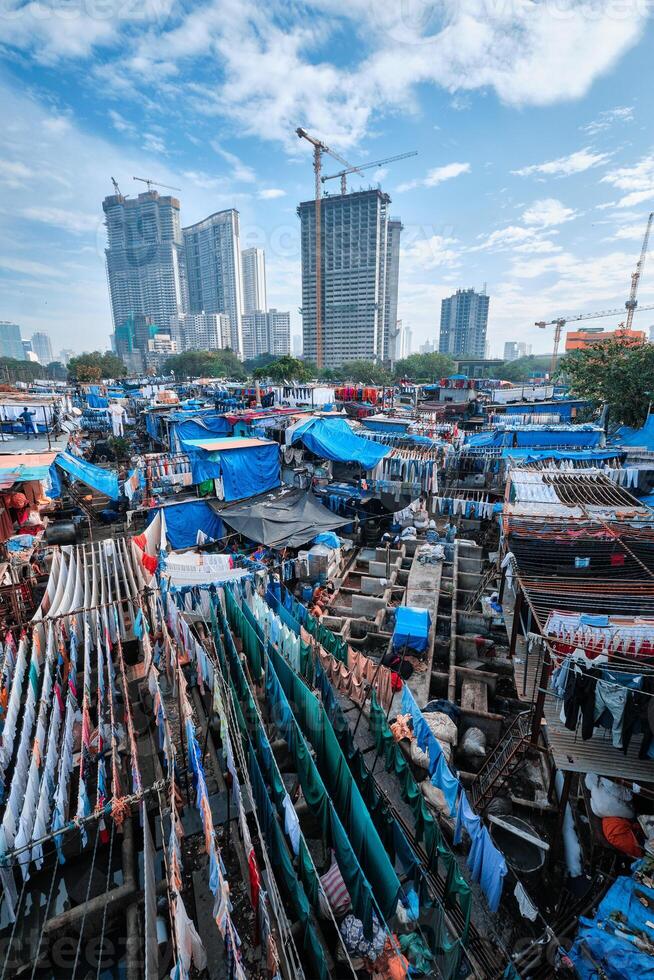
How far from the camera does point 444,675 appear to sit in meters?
12.5

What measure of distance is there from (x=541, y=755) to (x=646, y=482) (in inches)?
633

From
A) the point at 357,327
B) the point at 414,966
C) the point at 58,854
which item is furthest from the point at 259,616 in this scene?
the point at 357,327

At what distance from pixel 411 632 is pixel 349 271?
14004cm

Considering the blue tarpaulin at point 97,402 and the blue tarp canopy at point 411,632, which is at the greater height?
the blue tarpaulin at point 97,402

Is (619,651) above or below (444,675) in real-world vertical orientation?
above

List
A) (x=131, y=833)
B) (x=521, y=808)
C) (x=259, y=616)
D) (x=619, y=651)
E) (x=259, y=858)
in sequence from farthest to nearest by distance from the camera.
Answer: (x=259, y=616) → (x=521, y=808) → (x=619, y=651) → (x=259, y=858) → (x=131, y=833)

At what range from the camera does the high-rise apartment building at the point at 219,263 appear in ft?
599

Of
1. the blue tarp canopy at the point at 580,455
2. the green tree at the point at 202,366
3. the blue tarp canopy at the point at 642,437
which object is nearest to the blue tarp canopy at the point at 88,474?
the blue tarp canopy at the point at 580,455

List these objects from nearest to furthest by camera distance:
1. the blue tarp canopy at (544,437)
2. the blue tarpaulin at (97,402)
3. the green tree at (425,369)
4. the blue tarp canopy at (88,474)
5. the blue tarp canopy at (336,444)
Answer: the blue tarp canopy at (88,474) → the blue tarp canopy at (336,444) → the blue tarp canopy at (544,437) → the blue tarpaulin at (97,402) → the green tree at (425,369)

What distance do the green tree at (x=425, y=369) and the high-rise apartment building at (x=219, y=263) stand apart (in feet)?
332

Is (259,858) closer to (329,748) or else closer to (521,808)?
(329,748)

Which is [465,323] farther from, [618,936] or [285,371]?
[618,936]

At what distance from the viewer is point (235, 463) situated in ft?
66.9

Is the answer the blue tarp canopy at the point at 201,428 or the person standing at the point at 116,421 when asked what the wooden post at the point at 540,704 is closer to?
the blue tarp canopy at the point at 201,428
